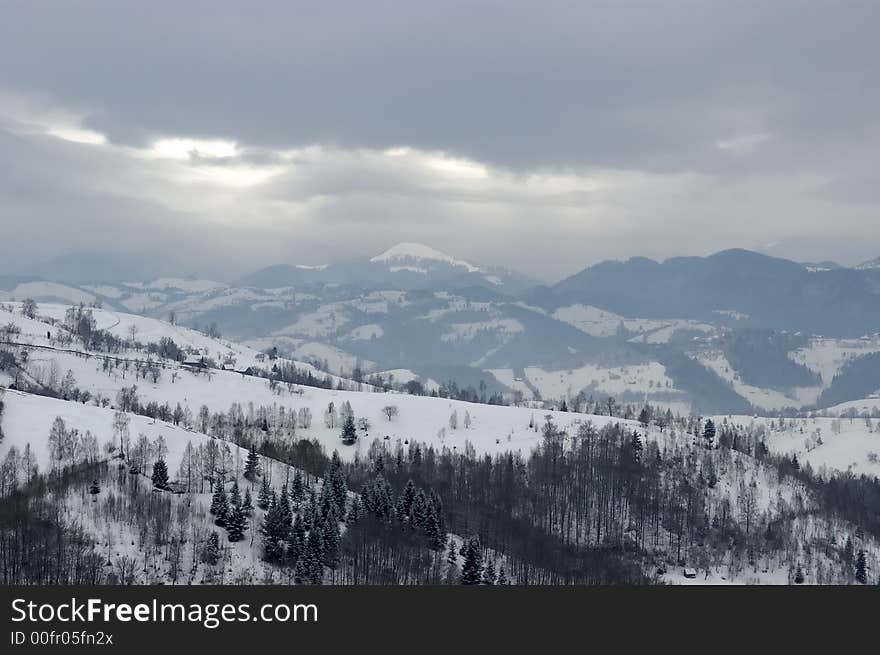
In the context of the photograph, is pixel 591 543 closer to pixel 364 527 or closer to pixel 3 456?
pixel 364 527

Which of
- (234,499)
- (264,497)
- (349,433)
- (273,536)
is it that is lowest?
(273,536)

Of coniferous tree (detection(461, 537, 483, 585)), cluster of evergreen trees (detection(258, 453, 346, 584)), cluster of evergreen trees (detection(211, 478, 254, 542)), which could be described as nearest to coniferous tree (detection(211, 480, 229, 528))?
cluster of evergreen trees (detection(211, 478, 254, 542))

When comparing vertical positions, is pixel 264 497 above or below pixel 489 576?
above

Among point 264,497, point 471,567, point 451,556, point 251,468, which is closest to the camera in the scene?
point 471,567

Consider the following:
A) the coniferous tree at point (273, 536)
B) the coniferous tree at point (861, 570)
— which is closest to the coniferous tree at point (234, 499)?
the coniferous tree at point (273, 536)

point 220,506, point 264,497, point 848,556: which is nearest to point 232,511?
point 220,506

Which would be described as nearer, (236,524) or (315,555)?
(315,555)

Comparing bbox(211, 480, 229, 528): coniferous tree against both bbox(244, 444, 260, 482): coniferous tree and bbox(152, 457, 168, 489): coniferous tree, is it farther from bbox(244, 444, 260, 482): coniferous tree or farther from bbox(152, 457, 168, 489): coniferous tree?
bbox(244, 444, 260, 482): coniferous tree

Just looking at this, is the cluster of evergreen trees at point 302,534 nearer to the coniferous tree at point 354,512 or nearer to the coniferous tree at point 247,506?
the coniferous tree at point 354,512

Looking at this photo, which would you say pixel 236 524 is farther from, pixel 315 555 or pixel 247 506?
pixel 315 555

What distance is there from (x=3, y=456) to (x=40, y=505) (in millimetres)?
26210

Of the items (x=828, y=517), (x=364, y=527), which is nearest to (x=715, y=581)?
(x=828, y=517)

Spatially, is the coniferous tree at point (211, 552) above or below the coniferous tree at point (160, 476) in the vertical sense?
below

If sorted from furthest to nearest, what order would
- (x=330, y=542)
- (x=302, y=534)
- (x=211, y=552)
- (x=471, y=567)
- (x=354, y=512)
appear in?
(x=354, y=512) < (x=471, y=567) < (x=330, y=542) < (x=302, y=534) < (x=211, y=552)
